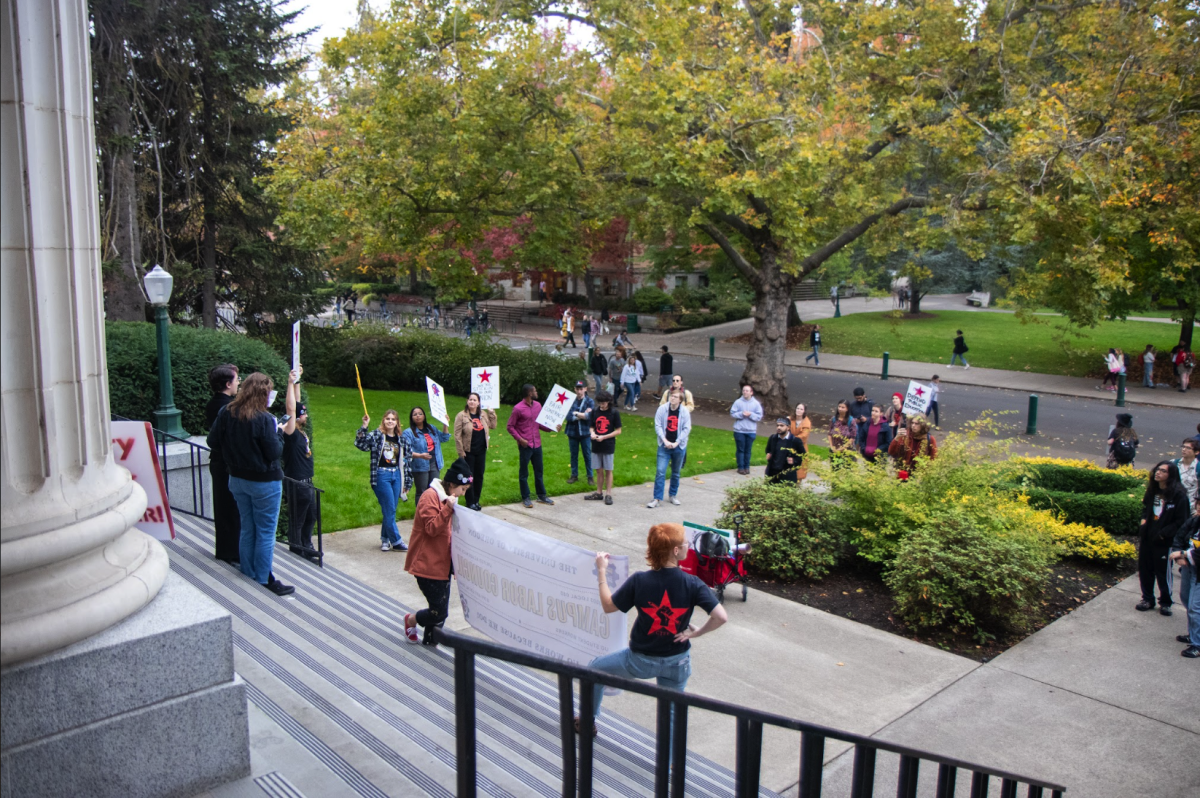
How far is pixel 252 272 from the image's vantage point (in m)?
24.7

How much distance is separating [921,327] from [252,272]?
3047 centimetres

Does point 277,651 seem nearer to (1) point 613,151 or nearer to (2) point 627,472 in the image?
(2) point 627,472

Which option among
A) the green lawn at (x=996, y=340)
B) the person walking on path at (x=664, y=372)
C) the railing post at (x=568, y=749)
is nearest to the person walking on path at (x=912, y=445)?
the railing post at (x=568, y=749)

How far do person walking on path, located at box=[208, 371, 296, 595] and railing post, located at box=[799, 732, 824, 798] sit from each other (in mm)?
4907

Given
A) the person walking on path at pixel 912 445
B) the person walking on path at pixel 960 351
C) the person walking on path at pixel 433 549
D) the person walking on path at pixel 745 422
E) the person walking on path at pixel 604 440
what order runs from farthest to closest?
1. the person walking on path at pixel 960 351
2. the person walking on path at pixel 745 422
3. the person walking on path at pixel 604 440
4. the person walking on path at pixel 912 445
5. the person walking on path at pixel 433 549

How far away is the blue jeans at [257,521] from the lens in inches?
279

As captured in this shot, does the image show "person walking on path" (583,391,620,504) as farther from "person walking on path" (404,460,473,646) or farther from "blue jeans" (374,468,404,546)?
"person walking on path" (404,460,473,646)

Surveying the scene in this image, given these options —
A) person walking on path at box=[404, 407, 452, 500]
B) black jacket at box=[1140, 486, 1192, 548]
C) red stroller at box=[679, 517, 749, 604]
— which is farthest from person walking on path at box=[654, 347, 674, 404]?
black jacket at box=[1140, 486, 1192, 548]

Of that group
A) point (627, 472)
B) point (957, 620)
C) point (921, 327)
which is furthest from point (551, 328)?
point (957, 620)

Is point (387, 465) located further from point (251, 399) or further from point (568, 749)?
point (568, 749)

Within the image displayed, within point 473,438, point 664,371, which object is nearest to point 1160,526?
point 473,438

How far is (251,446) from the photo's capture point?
22.6ft

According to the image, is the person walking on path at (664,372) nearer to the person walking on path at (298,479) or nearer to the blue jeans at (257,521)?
the person walking on path at (298,479)

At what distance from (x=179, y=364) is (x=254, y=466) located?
16.6 ft
